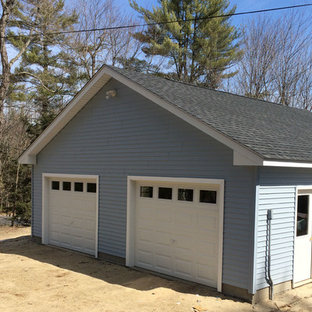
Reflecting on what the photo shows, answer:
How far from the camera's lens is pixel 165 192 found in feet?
28.1

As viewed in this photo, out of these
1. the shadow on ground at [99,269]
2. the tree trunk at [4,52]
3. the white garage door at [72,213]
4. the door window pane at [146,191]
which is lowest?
the shadow on ground at [99,269]

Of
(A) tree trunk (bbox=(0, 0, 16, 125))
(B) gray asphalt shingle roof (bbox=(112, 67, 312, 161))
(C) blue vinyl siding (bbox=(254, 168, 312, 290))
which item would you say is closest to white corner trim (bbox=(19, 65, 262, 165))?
(B) gray asphalt shingle roof (bbox=(112, 67, 312, 161))

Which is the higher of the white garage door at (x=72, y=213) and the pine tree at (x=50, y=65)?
the pine tree at (x=50, y=65)

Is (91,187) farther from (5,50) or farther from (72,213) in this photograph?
(5,50)

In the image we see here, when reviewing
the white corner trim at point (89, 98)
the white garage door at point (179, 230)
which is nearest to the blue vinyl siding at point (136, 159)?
the white corner trim at point (89, 98)

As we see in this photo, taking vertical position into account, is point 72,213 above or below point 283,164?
below

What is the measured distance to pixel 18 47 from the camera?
68.6 ft

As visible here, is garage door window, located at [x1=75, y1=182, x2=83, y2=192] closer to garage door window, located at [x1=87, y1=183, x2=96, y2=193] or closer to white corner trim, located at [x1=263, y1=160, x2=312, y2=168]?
garage door window, located at [x1=87, y1=183, x2=96, y2=193]

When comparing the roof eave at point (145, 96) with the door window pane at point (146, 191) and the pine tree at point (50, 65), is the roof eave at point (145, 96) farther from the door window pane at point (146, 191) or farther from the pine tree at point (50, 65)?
the pine tree at point (50, 65)

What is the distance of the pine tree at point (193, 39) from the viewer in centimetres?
2378

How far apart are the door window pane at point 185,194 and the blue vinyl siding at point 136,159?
0.40 meters

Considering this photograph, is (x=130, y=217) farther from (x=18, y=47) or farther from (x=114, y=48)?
(x=114, y=48)

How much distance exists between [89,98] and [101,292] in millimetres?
5272

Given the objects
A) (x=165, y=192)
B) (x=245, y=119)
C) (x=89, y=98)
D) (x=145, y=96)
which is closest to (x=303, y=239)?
(x=245, y=119)
